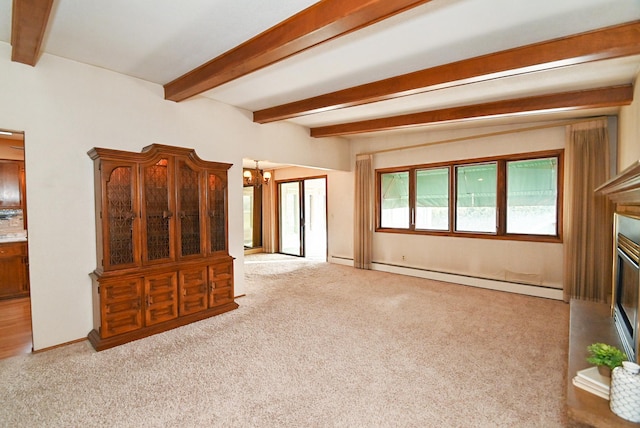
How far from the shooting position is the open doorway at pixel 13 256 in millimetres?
3199

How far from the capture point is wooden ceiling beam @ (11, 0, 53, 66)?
6.31ft

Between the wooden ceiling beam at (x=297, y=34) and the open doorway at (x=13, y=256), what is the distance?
2.03 m

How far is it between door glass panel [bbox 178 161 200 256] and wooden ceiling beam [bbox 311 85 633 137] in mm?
2862

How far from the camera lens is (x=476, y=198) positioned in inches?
212

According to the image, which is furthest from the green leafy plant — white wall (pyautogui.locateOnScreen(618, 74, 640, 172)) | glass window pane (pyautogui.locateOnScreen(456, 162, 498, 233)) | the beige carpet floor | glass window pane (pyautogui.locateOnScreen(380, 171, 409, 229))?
glass window pane (pyautogui.locateOnScreen(380, 171, 409, 229))

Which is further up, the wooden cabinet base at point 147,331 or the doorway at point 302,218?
the doorway at point 302,218

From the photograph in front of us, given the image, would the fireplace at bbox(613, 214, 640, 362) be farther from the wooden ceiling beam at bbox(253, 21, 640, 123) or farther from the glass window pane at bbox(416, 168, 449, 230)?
the glass window pane at bbox(416, 168, 449, 230)

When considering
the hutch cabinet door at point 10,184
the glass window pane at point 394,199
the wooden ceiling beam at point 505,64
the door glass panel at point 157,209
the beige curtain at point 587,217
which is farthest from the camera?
the glass window pane at point 394,199

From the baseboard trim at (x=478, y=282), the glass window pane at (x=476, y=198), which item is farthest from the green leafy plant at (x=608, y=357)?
the glass window pane at (x=476, y=198)

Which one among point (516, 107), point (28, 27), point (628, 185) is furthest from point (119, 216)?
point (516, 107)

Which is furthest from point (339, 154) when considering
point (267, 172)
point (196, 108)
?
point (196, 108)

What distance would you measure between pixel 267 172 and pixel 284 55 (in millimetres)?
6160

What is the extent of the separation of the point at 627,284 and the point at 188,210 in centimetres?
423

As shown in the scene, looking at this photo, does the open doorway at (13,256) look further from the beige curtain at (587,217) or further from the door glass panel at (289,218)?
the beige curtain at (587,217)
